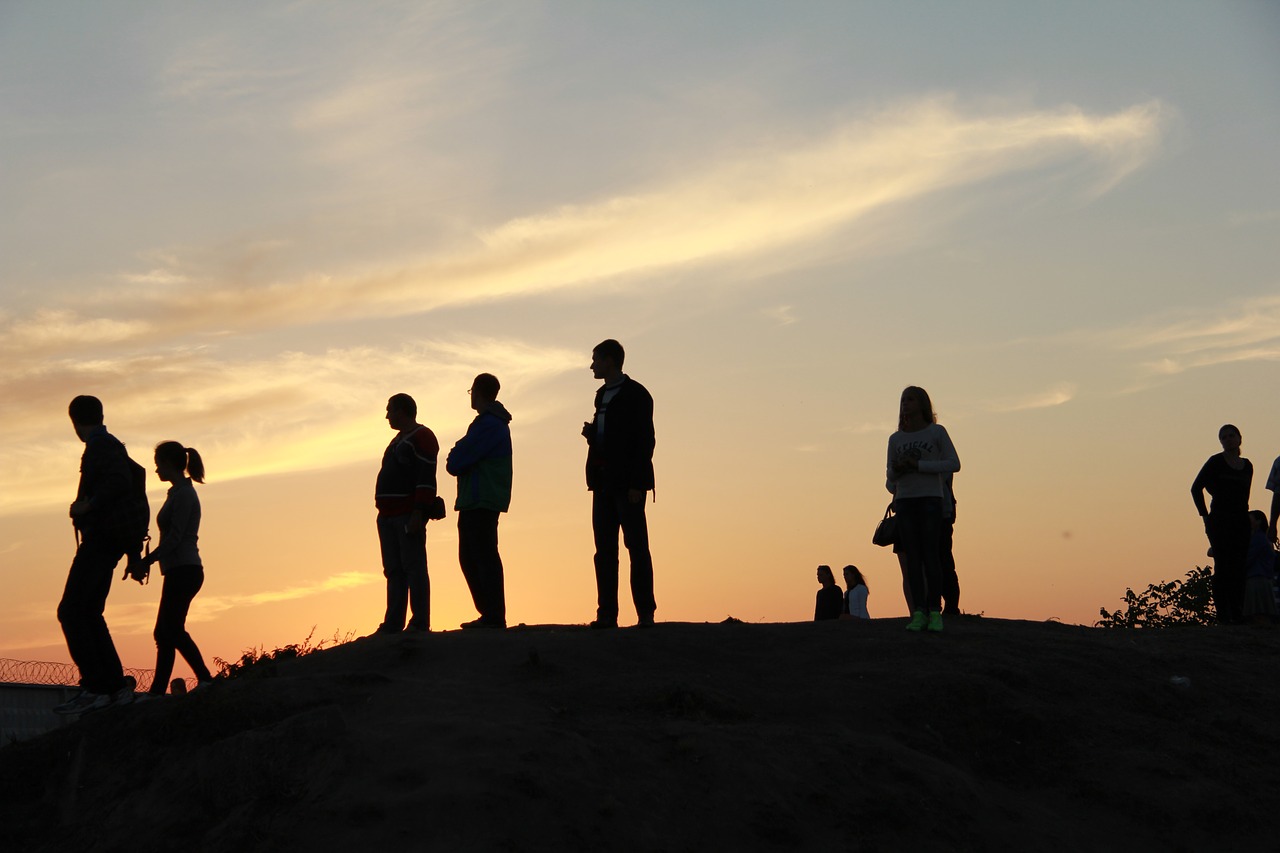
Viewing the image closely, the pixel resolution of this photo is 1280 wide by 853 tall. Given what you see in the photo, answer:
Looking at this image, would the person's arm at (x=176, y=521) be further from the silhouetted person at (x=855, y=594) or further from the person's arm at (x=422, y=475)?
the silhouetted person at (x=855, y=594)

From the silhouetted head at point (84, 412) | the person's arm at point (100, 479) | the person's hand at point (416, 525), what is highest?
the silhouetted head at point (84, 412)

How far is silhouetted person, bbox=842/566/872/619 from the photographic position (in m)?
15.0

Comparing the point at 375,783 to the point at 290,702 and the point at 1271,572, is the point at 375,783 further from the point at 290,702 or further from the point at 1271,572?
the point at 1271,572

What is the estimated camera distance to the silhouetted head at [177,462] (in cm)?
1020

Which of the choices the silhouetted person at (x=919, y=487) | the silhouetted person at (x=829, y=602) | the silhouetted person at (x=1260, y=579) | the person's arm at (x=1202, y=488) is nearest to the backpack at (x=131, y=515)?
the silhouetted person at (x=919, y=487)

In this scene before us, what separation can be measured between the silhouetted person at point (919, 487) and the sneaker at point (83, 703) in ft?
19.5

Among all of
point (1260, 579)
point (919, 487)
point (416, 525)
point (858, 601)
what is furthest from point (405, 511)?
point (1260, 579)

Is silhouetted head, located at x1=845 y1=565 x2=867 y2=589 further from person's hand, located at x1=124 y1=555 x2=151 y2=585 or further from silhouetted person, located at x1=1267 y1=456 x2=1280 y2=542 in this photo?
person's hand, located at x1=124 y1=555 x2=151 y2=585

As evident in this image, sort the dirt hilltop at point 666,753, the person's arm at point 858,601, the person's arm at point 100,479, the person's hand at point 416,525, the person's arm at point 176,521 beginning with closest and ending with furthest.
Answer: the dirt hilltop at point 666,753
the person's arm at point 100,479
the person's arm at point 176,521
the person's hand at point 416,525
the person's arm at point 858,601

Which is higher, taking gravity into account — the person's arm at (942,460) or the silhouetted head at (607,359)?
the silhouetted head at (607,359)

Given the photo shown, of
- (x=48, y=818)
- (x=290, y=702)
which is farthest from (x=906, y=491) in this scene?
(x=48, y=818)

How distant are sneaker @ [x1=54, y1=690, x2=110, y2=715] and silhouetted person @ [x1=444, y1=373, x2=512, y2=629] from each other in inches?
118

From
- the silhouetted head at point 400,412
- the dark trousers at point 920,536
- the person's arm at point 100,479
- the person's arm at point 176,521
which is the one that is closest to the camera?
the person's arm at point 100,479

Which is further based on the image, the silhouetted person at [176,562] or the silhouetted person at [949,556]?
the silhouetted person at [949,556]
